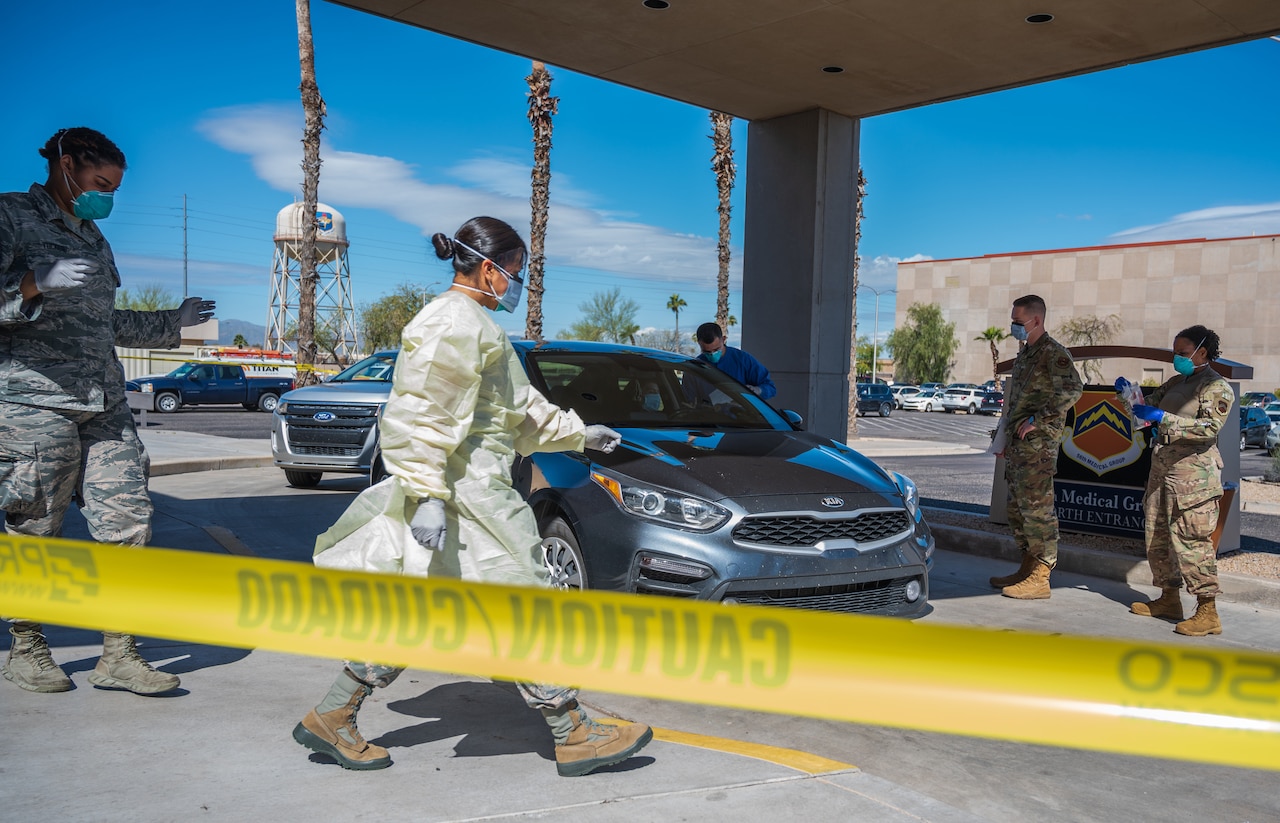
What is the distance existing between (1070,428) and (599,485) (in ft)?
18.1

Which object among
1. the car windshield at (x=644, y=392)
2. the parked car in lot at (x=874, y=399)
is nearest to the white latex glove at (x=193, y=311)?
the car windshield at (x=644, y=392)

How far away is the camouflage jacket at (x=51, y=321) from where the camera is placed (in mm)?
3777

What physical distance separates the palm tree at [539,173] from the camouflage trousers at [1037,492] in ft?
55.3

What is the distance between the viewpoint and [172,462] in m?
12.3

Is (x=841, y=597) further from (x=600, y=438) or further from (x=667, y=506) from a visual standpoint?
(x=600, y=438)

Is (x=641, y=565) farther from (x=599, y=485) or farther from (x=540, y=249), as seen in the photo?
(x=540, y=249)

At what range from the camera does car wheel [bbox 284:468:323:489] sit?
36.9 feet

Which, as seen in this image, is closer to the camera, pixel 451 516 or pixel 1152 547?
pixel 451 516

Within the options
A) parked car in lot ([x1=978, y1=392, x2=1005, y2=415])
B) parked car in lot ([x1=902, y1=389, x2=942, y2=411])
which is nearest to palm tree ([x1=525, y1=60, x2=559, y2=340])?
parked car in lot ([x1=978, y1=392, x2=1005, y2=415])

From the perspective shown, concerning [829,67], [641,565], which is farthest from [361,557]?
[829,67]

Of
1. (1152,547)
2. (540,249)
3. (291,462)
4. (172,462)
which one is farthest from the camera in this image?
(540,249)

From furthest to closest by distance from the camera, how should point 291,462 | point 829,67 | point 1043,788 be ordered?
point 291,462
point 829,67
point 1043,788

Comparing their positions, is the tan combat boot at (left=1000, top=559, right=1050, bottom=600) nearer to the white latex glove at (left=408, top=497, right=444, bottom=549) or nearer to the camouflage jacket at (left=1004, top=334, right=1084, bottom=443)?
the camouflage jacket at (left=1004, top=334, right=1084, bottom=443)

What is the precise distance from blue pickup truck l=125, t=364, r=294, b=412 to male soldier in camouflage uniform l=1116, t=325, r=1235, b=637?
28342 mm
